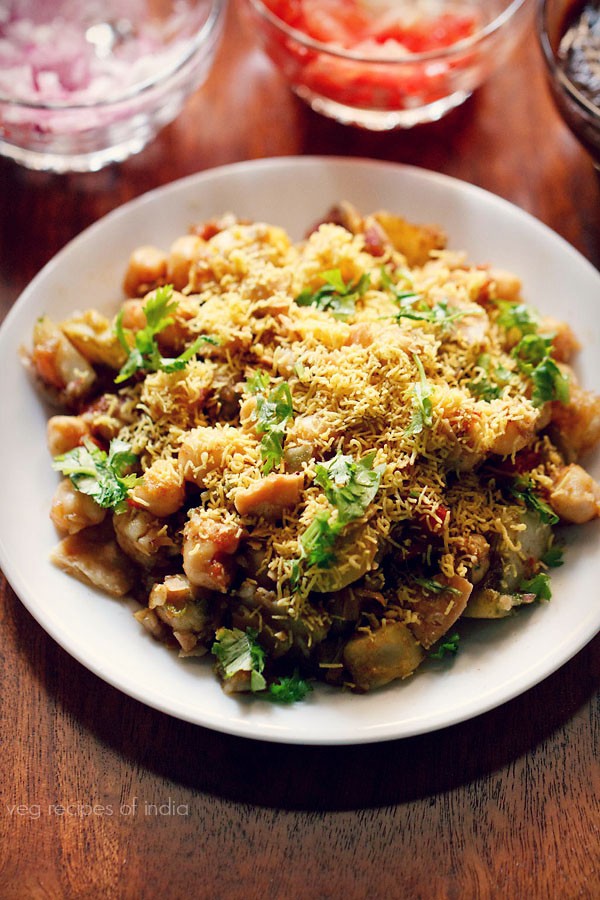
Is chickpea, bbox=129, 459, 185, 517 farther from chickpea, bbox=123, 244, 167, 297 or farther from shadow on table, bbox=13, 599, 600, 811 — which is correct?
chickpea, bbox=123, 244, 167, 297

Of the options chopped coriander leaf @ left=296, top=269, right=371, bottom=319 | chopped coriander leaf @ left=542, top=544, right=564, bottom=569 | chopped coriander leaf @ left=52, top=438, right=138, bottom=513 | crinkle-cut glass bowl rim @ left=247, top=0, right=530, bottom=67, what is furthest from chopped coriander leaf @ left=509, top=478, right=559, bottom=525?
crinkle-cut glass bowl rim @ left=247, top=0, right=530, bottom=67

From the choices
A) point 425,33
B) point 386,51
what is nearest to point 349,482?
point 386,51

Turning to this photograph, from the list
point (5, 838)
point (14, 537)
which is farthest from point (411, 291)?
point (5, 838)

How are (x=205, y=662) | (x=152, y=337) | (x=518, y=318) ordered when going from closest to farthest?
1. (x=205, y=662)
2. (x=152, y=337)
3. (x=518, y=318)

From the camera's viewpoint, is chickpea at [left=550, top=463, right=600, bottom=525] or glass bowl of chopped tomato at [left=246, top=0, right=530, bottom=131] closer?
chickpea at [left=550, top=463, right=600, bottom=525]

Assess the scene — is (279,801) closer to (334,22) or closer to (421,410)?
(421,410)

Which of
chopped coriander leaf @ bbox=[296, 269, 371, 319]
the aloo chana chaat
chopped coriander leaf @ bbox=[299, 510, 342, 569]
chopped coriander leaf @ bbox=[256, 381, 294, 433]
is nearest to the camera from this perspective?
chopped coriander leaf @ bbox=[299, 510, 342, 569]

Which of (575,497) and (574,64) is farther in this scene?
(574,64)
